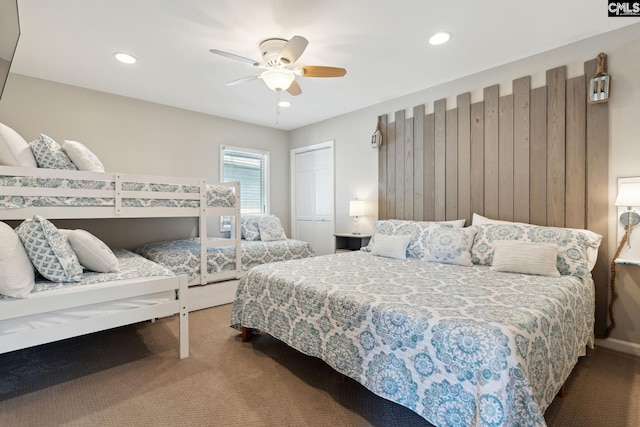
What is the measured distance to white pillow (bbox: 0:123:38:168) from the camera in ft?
7.60

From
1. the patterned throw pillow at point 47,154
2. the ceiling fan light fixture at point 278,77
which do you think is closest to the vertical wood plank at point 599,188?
the ceiling fan light fixture at point 278,77

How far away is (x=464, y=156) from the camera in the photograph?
3289 millimetres

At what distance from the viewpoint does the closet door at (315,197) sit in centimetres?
484

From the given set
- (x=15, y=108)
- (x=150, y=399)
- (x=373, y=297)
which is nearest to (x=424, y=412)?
(x=373, y=297)

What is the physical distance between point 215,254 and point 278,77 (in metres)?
2.02

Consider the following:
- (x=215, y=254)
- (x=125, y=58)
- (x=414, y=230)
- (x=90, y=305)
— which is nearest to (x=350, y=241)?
(x=414, y=230)

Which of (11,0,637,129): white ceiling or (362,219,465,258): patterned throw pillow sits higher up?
(11,0,637,129): white ceiling

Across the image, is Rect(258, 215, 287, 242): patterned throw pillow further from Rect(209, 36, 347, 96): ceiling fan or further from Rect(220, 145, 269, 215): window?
Rect(209, 36, 347, 96): ceiling fan

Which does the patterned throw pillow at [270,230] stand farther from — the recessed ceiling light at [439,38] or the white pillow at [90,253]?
the recessed ceiling light at [439,38]

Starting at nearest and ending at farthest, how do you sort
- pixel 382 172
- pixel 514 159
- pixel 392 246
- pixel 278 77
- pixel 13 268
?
pixel 13 268, pixel 278 77, pixel 514 159, pixel 392 246, pixel 382 172

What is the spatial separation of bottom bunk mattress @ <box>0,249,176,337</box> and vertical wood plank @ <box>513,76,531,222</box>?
3088 millimetres

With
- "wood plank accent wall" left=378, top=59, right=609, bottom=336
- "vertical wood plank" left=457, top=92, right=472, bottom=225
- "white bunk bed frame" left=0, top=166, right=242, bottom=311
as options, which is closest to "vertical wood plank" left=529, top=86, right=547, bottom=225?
"wood plank accent wall" left=378, top=59, right=609, bottom=336

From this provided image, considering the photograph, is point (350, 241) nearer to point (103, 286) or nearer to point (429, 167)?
point (429, 167)

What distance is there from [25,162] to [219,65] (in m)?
1.76
